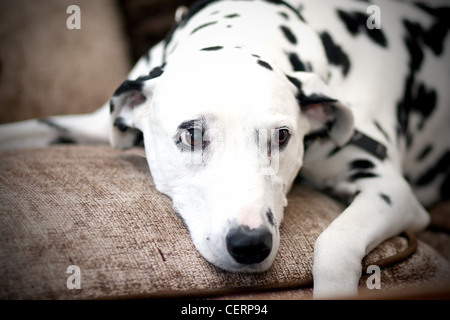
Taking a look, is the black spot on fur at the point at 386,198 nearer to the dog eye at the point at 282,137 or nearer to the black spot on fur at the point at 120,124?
the dog eye at the point at 282,137

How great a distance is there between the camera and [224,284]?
1063mm

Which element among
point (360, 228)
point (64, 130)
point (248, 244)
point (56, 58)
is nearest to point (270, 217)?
point (248, 244)

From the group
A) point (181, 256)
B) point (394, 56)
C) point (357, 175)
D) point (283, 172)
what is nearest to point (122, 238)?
point (181, 256)

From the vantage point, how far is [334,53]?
164 cm

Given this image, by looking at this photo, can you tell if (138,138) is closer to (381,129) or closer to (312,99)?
A: (312,99)

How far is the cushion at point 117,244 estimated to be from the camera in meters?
0.98

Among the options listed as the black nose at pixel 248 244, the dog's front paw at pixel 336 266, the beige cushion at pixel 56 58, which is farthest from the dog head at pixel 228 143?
the beige cushion at pixel 56 58

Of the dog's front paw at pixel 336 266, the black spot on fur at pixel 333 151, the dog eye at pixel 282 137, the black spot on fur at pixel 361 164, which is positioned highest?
the dog eye at pixel 282 137

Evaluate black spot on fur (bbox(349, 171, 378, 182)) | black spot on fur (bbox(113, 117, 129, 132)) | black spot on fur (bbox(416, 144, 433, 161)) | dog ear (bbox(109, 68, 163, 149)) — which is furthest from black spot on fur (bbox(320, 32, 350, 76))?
black spot on fur (bbox(113, 117, 129, 132))

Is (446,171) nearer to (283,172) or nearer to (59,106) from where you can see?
(283,172)

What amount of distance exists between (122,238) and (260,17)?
87 centimetres

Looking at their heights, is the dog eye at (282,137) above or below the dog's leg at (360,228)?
above

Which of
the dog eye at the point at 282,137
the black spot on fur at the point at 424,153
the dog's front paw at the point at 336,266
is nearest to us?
the dog's front paw at the point at 336,266

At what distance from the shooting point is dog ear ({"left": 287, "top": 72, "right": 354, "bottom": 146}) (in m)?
1.34
